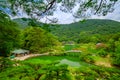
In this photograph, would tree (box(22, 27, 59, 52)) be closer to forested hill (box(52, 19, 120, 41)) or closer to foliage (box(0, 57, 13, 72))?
foliage (box(0, 57, 13, 72))

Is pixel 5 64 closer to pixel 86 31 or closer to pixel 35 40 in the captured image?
pixel 35 40

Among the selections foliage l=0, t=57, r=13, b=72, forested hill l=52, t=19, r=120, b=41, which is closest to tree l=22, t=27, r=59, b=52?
foliage l=0, t=57, r=13, b=72

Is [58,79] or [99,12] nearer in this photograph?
[99,12]

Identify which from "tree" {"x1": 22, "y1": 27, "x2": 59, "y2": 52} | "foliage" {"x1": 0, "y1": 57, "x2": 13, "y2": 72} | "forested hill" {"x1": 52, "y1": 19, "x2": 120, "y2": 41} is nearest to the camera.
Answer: "foliage" {"x1": 0, "y1": 57, "x2": 13, "y2": 72}

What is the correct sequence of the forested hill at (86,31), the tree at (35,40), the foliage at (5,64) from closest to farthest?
the foliage at (5,64) → the tree at (35,40) → the forested hill at (86,31)

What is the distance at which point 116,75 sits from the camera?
4312 mm

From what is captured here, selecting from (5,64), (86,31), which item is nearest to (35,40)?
(5,64)

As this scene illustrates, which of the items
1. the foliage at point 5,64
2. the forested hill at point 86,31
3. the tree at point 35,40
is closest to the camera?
the foliage at point 5,64

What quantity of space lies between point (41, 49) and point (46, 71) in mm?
27731

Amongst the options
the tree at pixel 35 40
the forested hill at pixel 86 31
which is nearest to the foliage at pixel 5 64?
the tree at pixel 35 40

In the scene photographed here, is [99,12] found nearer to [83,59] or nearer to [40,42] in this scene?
[83,59]

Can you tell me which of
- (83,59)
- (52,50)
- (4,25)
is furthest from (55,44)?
(4,25)

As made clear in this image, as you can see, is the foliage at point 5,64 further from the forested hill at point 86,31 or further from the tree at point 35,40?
the forested hill at point 86,31

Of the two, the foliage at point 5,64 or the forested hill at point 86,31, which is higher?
the forested hill at point 86,31
